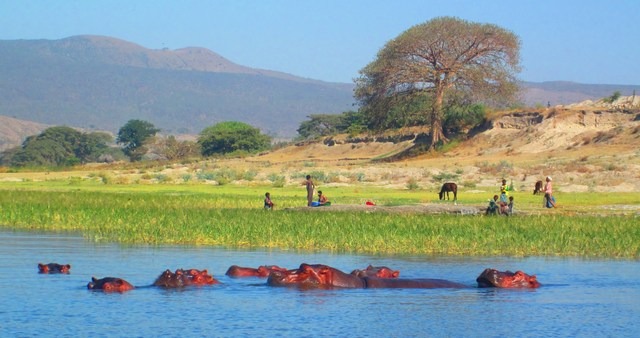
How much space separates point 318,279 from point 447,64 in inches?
2049

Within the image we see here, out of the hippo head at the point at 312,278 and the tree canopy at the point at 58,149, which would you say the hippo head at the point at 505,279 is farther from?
the tree canopy at the point at 58,149

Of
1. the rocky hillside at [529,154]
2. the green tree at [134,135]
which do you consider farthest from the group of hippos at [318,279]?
the green tree at [134,135]

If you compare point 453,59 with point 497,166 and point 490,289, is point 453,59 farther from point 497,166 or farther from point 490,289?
point 490,289

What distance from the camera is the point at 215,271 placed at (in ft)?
65.8

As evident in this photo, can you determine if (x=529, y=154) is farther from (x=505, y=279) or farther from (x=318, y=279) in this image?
(x=318, y=279)

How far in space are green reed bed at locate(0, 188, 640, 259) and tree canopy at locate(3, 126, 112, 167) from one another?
88.3m

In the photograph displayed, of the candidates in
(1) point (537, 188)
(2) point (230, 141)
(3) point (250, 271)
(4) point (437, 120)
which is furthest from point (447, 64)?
(3) point (250, 271)

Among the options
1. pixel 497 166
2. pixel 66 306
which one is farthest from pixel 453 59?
pixel 66 306

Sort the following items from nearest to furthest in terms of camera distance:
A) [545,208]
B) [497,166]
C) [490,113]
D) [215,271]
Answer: [215,271], [545,208], [497,166], [490,113]

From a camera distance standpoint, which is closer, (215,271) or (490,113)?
(215,271)

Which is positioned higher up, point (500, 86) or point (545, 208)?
point (500, 86)

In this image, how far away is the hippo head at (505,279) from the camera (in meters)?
18.5

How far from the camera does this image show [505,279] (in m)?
18.5

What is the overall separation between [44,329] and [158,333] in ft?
4.78
